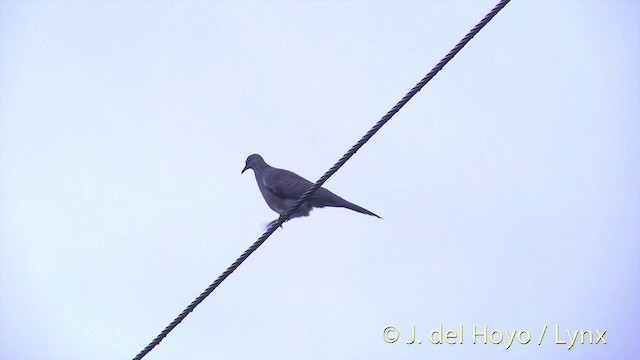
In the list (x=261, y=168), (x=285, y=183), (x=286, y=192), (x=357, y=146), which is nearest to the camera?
(x=357, y=146)

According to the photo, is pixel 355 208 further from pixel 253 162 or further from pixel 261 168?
pixel 253 162

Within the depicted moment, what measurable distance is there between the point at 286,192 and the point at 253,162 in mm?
1290

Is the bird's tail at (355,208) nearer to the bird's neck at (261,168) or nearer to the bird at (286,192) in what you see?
the bird at (286,192)

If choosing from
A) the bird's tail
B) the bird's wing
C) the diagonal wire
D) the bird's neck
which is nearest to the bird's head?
the bird's neck

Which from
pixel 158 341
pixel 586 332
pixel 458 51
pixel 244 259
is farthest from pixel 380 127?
pixel 586 332

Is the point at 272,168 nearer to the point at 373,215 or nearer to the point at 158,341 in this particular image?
the point at 373,215

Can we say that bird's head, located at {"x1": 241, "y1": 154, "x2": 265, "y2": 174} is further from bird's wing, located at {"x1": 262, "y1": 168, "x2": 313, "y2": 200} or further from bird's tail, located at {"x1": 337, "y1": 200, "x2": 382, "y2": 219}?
bird's tail, located at {"x1": 337, "y1": 200, "x2": 382, "y2": 219}

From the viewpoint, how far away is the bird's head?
855 cm

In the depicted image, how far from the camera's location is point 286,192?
747 cm

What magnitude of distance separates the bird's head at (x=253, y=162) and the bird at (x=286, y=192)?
9 centimetres

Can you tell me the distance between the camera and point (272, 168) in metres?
8.20

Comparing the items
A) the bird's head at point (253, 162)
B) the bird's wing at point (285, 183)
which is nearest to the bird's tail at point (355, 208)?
the bird's wing at point (285, 183)

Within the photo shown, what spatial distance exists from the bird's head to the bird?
86 mm

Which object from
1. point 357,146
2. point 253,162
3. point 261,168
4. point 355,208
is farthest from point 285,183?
point 357,146
